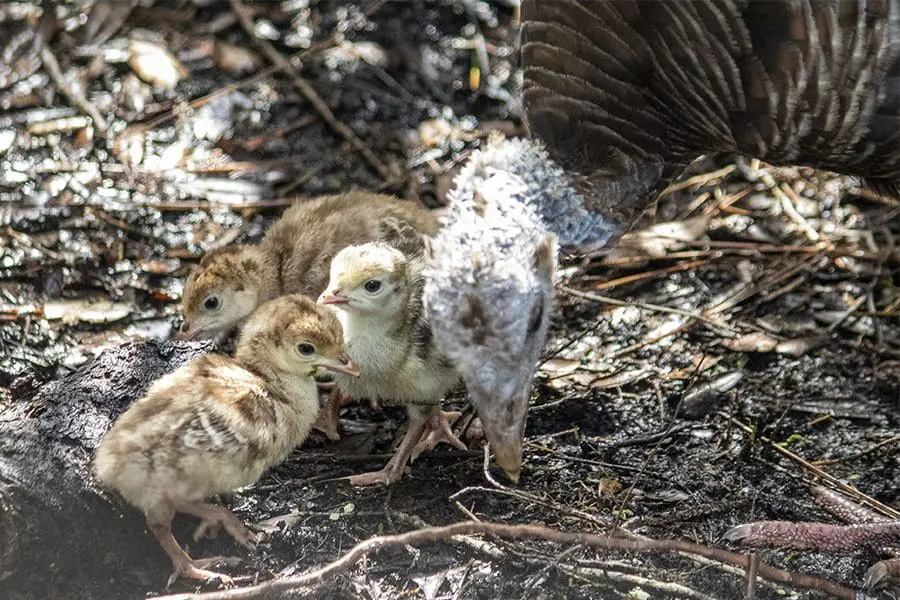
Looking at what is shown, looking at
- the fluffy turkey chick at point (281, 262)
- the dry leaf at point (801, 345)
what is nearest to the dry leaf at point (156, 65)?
the fluffy turkey chick at point (281, 262)

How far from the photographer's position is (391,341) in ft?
12.2

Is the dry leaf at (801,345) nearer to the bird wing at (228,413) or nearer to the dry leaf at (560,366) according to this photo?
the dry leaf at (560,366)

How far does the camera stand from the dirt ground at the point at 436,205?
3.54 m

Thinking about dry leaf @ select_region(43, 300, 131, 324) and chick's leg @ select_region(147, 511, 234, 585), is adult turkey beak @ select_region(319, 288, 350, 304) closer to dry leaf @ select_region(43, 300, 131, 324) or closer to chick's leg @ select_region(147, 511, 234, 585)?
chick's leg @ select_region(147, 511, 234, 585)

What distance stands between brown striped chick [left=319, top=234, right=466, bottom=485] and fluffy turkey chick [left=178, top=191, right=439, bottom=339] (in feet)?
1.13

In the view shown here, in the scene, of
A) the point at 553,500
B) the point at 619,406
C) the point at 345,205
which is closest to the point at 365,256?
the point at 345,205

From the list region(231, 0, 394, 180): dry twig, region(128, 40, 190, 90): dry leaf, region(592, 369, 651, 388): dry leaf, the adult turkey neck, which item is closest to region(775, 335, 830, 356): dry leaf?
region(592, 369, 651, 388): dry leaf

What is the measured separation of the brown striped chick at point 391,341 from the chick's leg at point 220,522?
17.0 inches

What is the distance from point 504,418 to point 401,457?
2.22 ft

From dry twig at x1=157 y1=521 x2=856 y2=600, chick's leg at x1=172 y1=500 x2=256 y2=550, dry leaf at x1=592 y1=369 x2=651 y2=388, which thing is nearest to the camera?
dry twig at x1=157 y1=521 x2=856 y2=600

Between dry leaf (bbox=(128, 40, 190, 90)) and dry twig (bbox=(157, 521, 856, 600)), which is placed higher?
dry leaf (bbox=(128, 40, 190, 90))

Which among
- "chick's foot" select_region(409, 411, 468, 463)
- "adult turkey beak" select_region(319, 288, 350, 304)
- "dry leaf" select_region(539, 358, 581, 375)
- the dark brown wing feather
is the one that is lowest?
"dry leaf" select_region(539, 358, 581, 375)

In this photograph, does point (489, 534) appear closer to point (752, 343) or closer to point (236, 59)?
point (752, 343)

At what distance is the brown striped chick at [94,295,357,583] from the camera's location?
3.17 m
